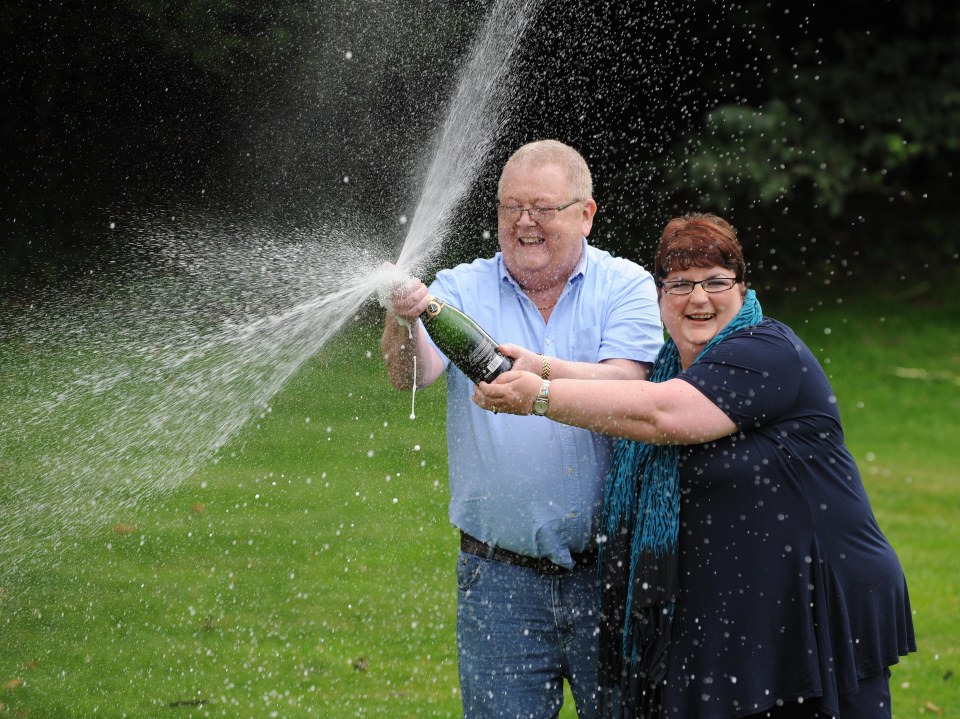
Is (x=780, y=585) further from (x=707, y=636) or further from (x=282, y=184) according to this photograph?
(x=282, y=184)

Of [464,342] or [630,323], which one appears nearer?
[464,342]

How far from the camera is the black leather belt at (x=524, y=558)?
11.2ft

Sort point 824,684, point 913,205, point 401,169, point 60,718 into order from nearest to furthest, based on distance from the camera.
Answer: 1. point 824,684
2. point 60,718
3. point 401,169
4. point 913,205

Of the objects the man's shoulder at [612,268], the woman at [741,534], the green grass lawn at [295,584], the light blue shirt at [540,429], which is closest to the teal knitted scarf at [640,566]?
the woman at [741,534]

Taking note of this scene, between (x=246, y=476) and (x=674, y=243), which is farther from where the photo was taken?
(x=246, y=476)

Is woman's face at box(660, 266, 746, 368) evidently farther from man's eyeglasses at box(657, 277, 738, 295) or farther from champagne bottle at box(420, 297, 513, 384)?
champagne bottle at box(420, 297, 513, 384)

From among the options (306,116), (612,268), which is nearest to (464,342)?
(612,268)

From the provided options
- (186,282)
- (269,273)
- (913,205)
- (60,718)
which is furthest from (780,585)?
(913,205)

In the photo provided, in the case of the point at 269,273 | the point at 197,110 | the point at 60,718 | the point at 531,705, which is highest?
the point at 197,110

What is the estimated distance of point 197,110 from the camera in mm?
8695

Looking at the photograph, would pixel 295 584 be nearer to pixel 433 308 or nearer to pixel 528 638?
pixel 528 638

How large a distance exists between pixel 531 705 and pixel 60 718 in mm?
2435

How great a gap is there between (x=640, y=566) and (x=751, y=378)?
621mm

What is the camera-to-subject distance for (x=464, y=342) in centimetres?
330
